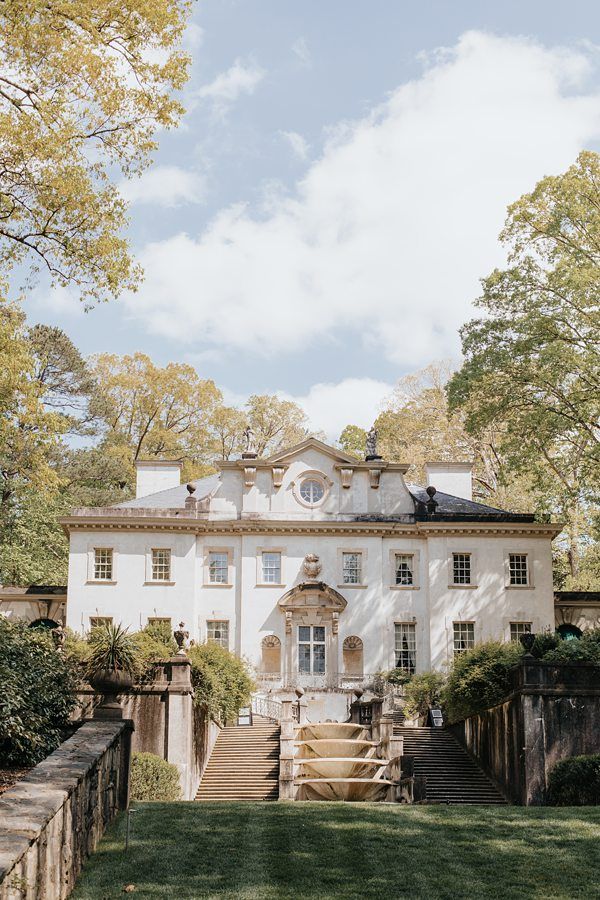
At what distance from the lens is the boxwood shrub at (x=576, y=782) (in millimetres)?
20484

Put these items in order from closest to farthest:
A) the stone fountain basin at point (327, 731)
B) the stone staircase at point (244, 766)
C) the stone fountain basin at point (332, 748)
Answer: the stone staircase at point (244, 766) → the stone fountain basin at point (332, 748) → the stone fountain basin at point (327, 731)

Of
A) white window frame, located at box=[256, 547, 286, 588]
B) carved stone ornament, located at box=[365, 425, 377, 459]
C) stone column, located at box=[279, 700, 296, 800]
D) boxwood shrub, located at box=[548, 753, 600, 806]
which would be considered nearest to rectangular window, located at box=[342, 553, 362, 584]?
white window frame, located at box=[256, 547, 286, 588]

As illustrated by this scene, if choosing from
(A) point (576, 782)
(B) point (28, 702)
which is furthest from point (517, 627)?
(B) point (28, 702)

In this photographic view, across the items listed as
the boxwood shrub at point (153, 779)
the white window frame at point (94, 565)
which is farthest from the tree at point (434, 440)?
the boxwood shrub at point (153, 779)

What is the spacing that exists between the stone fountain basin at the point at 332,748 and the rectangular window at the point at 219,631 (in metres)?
12.7

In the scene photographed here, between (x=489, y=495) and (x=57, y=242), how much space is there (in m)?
30.9

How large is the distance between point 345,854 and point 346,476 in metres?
29.0

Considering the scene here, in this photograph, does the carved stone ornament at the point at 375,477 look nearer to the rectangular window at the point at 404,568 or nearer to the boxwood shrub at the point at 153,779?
the rectangular window at the point at 404,568

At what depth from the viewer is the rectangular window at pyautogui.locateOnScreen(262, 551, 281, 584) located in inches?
1558

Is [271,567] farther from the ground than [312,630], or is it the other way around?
[271,567]

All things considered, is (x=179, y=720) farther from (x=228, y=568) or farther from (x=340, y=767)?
(x=228, y=568)

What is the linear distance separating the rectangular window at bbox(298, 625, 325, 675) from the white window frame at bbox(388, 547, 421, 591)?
10.0 feet

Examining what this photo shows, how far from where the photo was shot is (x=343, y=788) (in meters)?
23.4

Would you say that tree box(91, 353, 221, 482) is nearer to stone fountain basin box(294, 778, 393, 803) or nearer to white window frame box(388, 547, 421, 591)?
white window frame box(388, 547, 421, 591)
